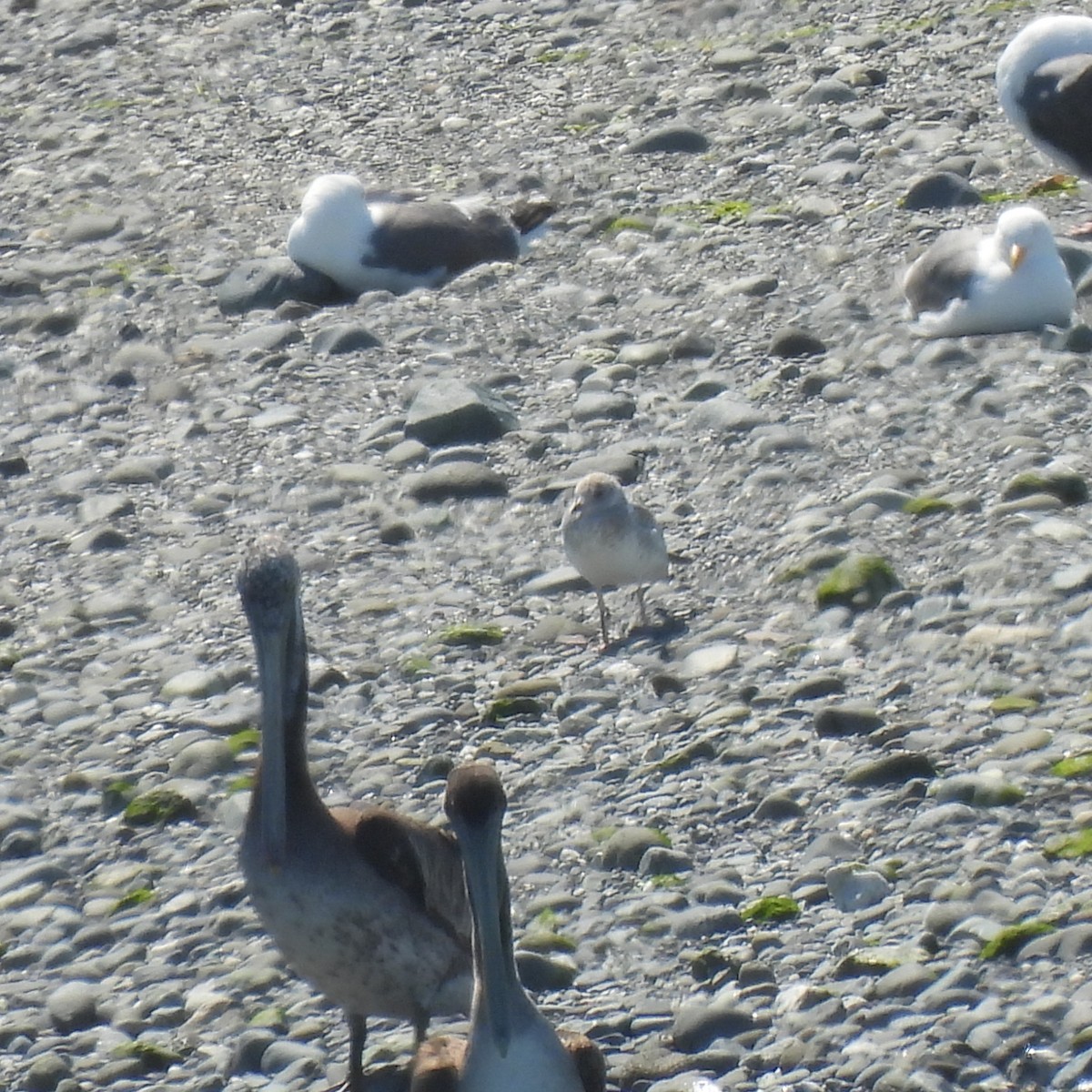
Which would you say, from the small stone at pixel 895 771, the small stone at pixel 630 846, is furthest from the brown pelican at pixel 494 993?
the small stone at pixel 895 771

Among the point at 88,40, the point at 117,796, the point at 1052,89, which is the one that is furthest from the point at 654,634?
the point at 88,40

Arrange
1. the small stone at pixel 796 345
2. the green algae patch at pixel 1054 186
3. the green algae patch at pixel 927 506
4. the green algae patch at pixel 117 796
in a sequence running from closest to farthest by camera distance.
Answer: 1. the green algae patch at pixel 117 796
2. the green algae patch at pixel 927 506
3. the small stone at pixel 796 345
4. the green algae patch at pixel 1054 186

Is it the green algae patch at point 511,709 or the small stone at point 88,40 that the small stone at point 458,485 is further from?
the small stone at point 88,40

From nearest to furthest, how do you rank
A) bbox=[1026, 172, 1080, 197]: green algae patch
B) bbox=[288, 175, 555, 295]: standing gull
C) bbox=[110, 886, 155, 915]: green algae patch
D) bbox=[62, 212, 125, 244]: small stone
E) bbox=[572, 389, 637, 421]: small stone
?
1. bbox=[110, 886, 155, 915]: green algae patch
2. bbox=[572, 389, 637, 421]: small stone
3. bbox=[1026, 172, 1080, 197]: green algae patch
4. bbox=[288, 175, 555, 295]: standing gull
5. bbox=[62, 212, 125, 244]: small stone

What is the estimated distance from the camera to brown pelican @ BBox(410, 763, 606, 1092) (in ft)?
15.6

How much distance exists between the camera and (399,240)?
11.0 metres

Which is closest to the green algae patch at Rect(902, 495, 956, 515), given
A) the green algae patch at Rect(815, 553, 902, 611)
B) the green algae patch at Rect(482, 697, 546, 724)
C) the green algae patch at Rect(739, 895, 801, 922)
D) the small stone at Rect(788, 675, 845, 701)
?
the green algae patch at Rect(815, 553, 902, 611)

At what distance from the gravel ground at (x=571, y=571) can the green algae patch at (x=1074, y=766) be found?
69mm

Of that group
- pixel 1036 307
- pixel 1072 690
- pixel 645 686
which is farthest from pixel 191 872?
pixel 1036 307

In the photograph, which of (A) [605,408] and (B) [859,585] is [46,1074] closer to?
(B) [859,585]

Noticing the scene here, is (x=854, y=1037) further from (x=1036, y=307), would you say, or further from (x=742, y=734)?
(x=1036, y=307)

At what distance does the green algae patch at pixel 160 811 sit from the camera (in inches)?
276

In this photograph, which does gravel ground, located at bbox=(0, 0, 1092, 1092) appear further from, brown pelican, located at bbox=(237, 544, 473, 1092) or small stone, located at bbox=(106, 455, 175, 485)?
brown pelican, located at bbox=(237, 544, 473, 1092)

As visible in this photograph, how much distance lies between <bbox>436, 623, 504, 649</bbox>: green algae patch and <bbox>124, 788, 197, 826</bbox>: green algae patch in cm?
120
